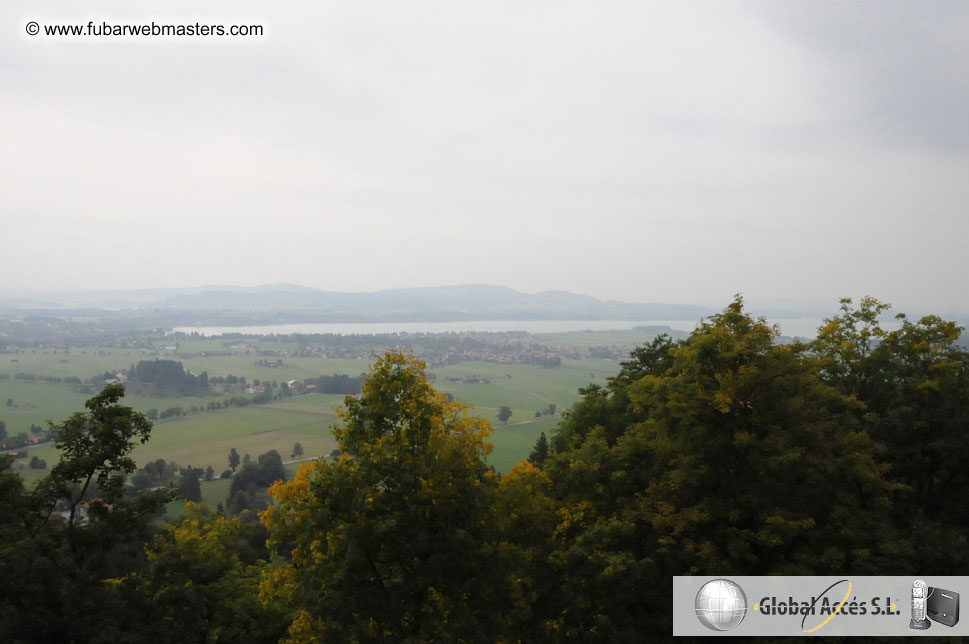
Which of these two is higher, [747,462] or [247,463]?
[747,462]

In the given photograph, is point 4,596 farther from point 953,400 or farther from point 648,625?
point 953,400

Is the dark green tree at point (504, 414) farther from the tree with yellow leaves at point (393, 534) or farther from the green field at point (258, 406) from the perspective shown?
the tree with yellow leaves at point (393, 534)

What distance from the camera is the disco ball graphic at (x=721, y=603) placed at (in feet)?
42.4

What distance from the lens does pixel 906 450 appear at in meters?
16.7

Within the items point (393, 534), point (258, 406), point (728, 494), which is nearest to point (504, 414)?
point (258, 406)

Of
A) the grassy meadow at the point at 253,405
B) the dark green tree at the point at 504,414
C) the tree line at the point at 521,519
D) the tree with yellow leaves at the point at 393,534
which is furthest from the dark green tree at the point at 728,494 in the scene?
the dark green tree at the point at 504,414

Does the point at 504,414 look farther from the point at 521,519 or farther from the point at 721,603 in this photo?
the point at 721,603

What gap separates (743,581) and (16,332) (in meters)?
174

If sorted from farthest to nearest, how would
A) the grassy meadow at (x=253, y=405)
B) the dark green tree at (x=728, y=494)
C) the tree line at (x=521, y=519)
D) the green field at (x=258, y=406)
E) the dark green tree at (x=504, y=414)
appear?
the dark green tree at (x=504, y=414) < the green field at (x=258, y=406) < the grassy meadow at (x=253, y=405) < the dark green tree at (x=728, y=494) < the tree line at (x=521, y=519)

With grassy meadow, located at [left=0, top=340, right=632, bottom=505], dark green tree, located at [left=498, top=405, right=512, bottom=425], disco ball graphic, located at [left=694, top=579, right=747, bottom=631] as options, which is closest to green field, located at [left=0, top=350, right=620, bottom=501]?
grassy meadow, located at [left=0, top=340, right=632, bottom=505]

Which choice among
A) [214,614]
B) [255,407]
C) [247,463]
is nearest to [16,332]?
[255,407]

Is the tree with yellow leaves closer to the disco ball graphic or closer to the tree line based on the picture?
the tree line

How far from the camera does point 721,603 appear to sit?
42.7 feet

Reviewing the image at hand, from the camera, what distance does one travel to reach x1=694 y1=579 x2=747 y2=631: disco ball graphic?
1291 centimetres
